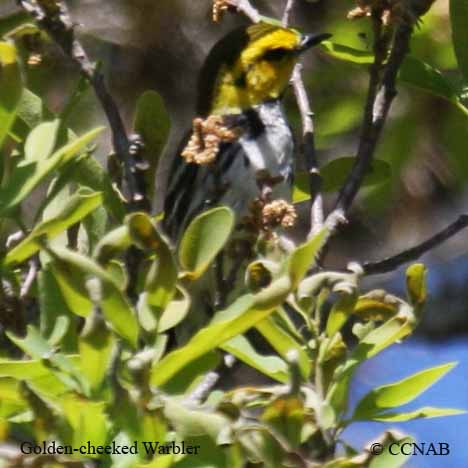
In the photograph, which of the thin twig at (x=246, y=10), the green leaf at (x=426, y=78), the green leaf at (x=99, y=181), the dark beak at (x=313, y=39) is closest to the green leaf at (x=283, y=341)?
the green leaf at (x=99, y=181)

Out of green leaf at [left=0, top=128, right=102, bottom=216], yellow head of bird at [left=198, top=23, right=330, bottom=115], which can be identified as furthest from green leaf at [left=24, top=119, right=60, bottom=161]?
yellow head of bird at [left=198, top=23, right=330, bottom=115]

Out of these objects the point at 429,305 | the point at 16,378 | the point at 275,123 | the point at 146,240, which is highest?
the point at 146,240

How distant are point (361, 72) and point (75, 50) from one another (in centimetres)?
79

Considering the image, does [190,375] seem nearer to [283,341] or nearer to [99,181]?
[283,341]

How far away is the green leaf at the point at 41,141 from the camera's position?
134 centimetres

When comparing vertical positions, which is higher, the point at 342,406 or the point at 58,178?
the point at 58,178

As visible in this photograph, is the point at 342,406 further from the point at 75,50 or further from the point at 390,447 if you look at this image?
the point at 75,50

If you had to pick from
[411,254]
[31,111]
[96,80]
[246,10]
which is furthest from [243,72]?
[31,111]

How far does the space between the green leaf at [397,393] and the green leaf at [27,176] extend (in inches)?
14.1

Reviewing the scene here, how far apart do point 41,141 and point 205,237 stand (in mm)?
236

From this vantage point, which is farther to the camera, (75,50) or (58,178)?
(75,50)

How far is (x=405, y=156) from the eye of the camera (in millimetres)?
2299

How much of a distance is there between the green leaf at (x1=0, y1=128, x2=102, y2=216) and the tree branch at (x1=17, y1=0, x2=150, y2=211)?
0.84ft

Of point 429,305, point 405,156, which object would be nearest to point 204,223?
point 405,156
